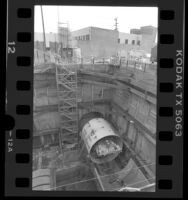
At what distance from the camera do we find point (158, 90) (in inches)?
98.5

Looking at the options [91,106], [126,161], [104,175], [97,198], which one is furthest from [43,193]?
[91,106]

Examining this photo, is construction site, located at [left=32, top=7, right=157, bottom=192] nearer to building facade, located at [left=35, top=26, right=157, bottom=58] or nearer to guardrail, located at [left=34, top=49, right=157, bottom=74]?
guardrail, located at [left=34, top=49, right=157, bottom=74]

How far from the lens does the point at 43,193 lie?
99.3 inches

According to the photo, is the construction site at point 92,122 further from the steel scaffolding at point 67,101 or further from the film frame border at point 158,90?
the film frame border at point 158,90

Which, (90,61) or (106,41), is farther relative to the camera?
(106,41)

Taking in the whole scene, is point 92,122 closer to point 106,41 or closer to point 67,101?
point 67,101

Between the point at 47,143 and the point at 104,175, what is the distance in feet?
8.65

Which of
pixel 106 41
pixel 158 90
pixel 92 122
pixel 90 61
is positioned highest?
pixel 106 41

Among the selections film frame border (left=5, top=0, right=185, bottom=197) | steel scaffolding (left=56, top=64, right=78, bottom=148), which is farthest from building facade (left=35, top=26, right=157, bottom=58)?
film frame border (left=5, top=0, right=185, bottom=197)

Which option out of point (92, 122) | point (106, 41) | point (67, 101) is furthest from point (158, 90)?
point (106, 41)

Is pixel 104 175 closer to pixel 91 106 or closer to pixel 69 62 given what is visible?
pixel 91 106

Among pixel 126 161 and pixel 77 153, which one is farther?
pixel 77 153

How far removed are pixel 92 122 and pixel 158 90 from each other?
4.75 metres

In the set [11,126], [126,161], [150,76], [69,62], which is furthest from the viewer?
[69,62]
